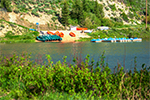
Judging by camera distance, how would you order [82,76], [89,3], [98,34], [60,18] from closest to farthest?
[82,76], [98,34], [60,18], [89,3]

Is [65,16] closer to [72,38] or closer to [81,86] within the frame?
[72,38]

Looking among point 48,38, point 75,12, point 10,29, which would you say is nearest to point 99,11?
point 75,12

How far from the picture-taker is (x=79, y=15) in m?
98.1

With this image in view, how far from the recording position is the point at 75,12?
98.6m

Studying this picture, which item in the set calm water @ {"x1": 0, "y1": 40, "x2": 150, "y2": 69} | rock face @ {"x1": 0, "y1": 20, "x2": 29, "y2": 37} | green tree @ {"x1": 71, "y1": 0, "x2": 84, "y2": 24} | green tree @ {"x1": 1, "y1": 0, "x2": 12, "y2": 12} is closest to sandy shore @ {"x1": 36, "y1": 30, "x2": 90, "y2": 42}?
rock face @ {"x1": 0, "y1": 20, "x2": 29, "y2": 37}

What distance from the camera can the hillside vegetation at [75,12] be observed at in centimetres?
8806

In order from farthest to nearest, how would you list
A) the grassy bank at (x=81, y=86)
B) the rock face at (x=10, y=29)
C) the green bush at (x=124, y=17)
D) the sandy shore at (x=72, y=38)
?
the green bush at (x=124, y=17), the sandy shore at (x=72, y=38), the rock face at (x=10, y=29), the grassy bank at (x=81, y=86)

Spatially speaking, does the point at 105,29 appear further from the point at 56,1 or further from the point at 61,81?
the point at 61,81

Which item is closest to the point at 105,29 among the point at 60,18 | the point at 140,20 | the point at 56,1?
the point at 60,18

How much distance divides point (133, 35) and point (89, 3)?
117 feet

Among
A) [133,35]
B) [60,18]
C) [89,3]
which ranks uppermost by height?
[89,3]

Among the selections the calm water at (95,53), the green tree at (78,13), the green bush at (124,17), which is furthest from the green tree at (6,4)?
the green bush at (124,17)

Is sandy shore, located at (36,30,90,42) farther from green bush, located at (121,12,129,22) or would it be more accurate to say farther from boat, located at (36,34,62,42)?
green bush, located at (121,12,129,22)

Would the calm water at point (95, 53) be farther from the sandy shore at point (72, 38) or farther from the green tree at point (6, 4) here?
the green tree at point (6, 4)
